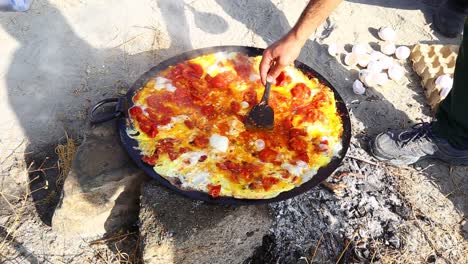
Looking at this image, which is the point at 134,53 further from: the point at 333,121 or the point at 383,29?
the point at 383,29

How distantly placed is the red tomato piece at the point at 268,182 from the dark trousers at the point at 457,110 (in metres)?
1.96

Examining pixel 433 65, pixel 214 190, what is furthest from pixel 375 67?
pixel 214 190

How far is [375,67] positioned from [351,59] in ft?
1.03

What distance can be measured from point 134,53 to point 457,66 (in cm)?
348

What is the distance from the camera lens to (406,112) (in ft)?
15.3

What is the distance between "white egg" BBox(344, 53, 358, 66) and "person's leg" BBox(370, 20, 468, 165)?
1193 millimetres

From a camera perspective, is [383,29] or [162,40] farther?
[383,29]

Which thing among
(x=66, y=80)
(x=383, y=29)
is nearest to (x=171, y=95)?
(x=66, y=80)

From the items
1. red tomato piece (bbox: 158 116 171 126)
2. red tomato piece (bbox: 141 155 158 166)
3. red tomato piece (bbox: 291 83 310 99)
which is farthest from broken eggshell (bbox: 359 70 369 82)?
red tomato piece (bbox: 141 155 158 166)

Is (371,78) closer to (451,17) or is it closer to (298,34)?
(451,17)

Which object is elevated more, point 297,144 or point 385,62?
point 297,144

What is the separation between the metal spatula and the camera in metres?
3.24

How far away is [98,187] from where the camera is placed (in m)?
3.02

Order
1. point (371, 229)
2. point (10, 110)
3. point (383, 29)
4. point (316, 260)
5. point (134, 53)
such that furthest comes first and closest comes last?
point (383, 29) < point (134, 53) < point (10, 110) < point (371, 229) < point (316, 260)
